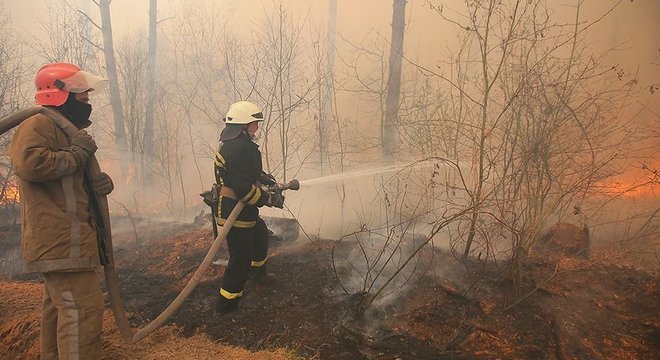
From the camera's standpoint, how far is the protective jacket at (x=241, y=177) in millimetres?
3869

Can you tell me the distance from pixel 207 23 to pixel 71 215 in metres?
12.6

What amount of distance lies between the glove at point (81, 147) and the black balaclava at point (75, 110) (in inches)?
6.9

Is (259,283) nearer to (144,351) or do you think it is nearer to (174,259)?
(144,351)

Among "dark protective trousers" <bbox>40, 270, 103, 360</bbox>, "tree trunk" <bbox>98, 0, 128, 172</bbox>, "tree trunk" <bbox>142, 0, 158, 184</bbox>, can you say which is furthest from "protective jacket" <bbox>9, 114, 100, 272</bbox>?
"tree trunk" <bbox>98, 0, 128, 172</bbox>

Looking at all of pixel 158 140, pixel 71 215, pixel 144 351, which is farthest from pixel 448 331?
pixel 158 140

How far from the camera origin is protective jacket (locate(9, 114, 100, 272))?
2643mm

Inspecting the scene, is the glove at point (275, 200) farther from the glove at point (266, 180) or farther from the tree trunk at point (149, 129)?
the tree trunk at point (149, 129)

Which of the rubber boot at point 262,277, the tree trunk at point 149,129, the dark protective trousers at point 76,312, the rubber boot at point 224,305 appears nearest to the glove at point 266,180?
the rubber boot at point 262,277

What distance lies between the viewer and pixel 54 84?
115 inches

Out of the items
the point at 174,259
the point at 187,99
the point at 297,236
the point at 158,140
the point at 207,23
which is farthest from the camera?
the point at 207,23

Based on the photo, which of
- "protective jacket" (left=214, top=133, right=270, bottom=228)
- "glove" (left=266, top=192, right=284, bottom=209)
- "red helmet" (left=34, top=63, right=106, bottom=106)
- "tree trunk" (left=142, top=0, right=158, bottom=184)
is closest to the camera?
"red helmet" (left=34, top=63, right=106, bottom=106)

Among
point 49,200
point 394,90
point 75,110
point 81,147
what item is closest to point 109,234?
point 49,200

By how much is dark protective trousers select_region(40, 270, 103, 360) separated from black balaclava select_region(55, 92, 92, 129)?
114 centimetres

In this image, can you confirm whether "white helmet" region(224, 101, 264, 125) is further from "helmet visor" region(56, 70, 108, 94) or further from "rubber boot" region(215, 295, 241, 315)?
"rubber boot" region(215, 295, 241, 315)
